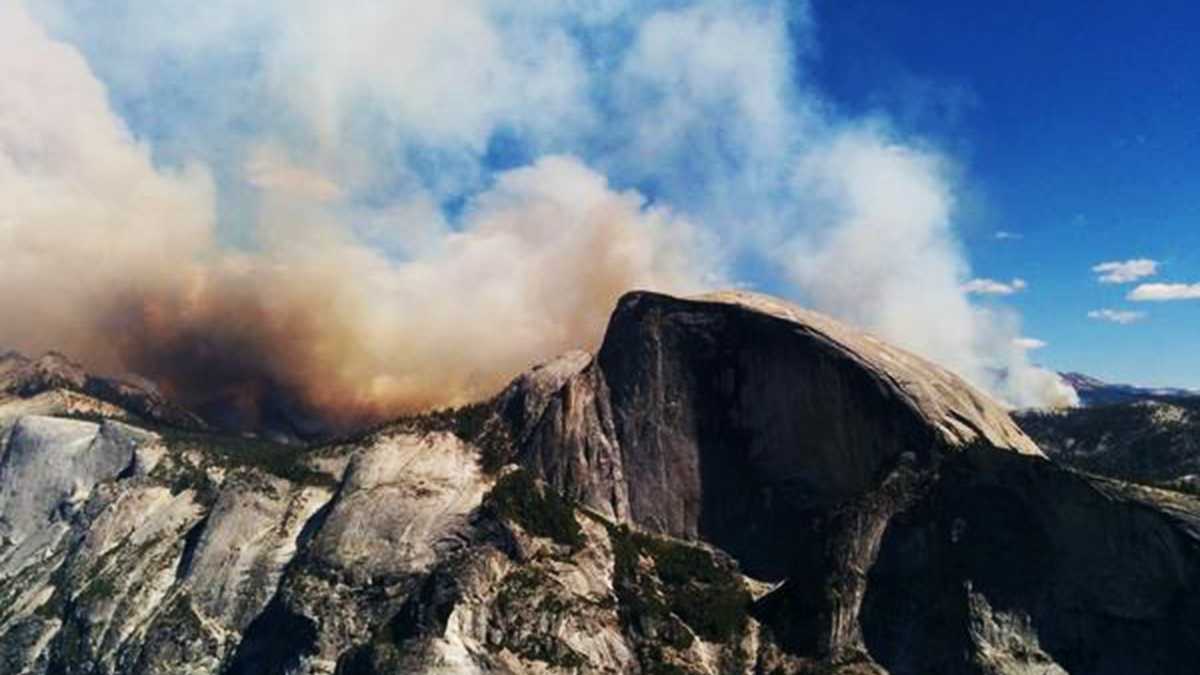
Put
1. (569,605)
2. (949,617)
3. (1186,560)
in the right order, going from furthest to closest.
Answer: (569,605)
(949,617)
(1186,560)

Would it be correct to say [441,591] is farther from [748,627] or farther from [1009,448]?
[1009,448]

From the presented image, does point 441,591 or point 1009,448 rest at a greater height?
point 1009,448

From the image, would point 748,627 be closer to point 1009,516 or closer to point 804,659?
point 804,659

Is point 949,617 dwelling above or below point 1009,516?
below

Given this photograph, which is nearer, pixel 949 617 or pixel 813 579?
pixel 949 617

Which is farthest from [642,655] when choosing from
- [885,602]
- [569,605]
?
[885,602]

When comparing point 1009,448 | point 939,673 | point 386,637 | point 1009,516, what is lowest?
point 939,673

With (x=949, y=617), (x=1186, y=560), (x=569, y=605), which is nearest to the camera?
(x=1186, y=560)

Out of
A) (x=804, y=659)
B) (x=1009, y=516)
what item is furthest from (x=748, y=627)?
(x=1009, y=516)

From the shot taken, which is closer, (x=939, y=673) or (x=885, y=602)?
(x=939, y=673)

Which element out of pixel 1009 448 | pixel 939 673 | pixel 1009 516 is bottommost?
pixel 939 673
